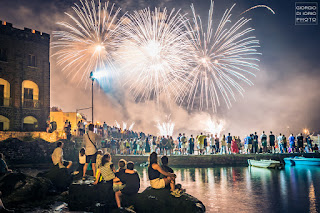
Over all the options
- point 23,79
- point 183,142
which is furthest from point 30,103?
point 183,142

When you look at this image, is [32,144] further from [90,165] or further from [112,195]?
[112,195]

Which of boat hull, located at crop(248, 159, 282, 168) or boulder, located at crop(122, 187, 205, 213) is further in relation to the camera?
boat hull, located at crop(248, 159, 282, 168)

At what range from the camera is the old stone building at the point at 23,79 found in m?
31.0

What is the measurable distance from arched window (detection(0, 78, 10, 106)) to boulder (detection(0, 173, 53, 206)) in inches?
978

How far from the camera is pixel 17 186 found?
9211 millimetres

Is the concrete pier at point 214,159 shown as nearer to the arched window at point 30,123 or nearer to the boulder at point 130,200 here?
the boulder at point 130,200

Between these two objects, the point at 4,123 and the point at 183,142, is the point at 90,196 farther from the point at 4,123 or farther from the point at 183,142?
the point at 4,123

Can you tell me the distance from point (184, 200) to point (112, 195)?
2777 mm

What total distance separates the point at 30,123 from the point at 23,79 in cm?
540

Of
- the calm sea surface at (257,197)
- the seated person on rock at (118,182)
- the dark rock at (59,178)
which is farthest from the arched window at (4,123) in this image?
the seated person on rock at (118,182)

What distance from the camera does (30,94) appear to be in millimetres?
33125

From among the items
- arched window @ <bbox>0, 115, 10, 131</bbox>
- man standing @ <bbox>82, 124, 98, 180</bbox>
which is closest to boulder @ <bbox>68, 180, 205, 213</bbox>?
man standing @ <bbox>82, 124, 98, 180</bbox>

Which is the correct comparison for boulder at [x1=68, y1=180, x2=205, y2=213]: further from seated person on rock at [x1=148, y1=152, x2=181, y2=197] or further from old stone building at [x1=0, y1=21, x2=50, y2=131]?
old stone building at [x1=0, y1=21, x2=50, y2=131]

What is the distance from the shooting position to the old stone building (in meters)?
31.0
